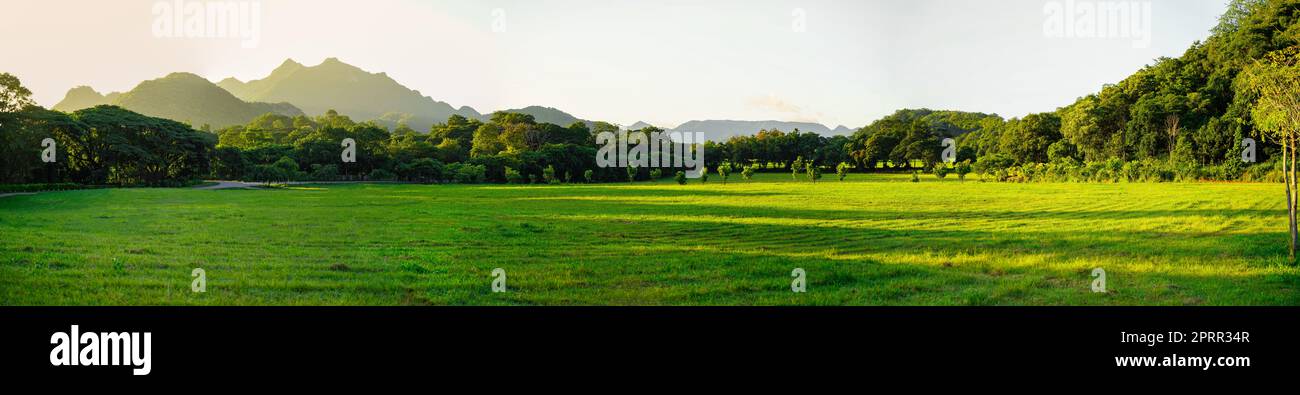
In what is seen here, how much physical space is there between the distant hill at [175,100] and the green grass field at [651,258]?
48037 millimetres

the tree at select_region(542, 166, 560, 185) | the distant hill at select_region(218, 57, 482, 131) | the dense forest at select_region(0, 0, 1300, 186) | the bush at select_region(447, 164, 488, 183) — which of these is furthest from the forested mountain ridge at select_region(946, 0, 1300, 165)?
the distant hill at select_region(218, 57, 482, 131)

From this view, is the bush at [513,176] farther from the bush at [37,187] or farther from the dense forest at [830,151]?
the bush at [37,187]

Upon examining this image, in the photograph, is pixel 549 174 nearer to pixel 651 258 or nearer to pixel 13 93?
pixel 13 93

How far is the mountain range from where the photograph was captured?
6225 centimetres

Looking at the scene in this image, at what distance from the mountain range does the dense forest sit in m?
3.69

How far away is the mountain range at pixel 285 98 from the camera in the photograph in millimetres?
62250

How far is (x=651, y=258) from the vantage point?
39.2 ft

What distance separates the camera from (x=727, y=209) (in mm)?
26531

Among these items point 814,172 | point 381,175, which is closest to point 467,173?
point 381,175
